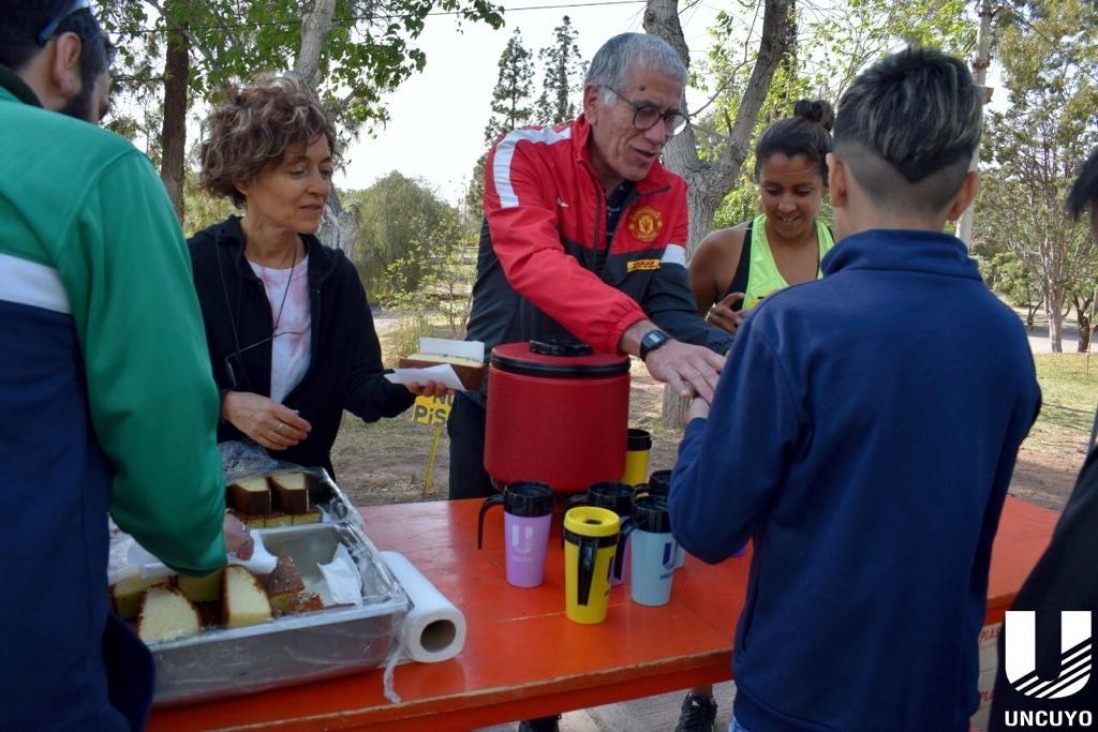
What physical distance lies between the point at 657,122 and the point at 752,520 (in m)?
1.31

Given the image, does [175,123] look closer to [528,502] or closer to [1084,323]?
[528,502]

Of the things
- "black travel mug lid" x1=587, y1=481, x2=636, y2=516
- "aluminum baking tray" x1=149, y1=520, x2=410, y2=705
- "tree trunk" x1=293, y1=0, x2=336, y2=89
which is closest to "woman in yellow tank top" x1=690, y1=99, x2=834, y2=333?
"black travel mug lid" x1=587, y1=481, x2=636, y2=516

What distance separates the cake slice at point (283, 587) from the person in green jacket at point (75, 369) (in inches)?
12.0

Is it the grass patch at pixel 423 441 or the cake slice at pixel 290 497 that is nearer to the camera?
the cake slice at pixel 290 497

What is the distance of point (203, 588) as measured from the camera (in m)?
1.35

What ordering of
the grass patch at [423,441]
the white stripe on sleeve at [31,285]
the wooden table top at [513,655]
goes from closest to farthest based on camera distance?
the white stripe on sleeve at [31,285], the wooden table top at [513,655], the grass patch at [423,441]

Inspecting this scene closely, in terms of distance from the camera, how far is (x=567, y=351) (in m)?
1.88

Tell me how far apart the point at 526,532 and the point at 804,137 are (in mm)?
1624

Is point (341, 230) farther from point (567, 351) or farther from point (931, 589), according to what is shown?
point (931, 589)

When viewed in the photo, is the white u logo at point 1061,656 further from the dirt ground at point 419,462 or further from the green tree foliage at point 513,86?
the green tree foliage at point 513,86

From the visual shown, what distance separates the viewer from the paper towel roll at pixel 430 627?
4.39 ft

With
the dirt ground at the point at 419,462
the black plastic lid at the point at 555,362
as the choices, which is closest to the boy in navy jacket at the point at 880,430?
the black plastic lid at the point at 555,362

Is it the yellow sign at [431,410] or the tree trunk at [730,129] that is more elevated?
the tree trunk at [730,129]

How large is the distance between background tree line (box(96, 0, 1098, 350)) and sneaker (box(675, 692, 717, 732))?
2.12 metres
